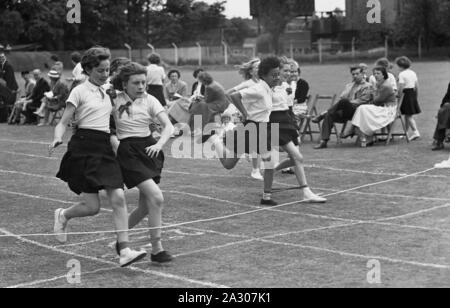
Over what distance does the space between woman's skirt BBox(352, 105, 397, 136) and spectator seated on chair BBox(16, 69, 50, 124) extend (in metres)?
11.0

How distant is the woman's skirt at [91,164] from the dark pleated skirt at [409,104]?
34.3 feet

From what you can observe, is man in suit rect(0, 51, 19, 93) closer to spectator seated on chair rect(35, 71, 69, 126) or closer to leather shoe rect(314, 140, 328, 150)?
spectator seated on chair rect(35, 71, 69, 126)

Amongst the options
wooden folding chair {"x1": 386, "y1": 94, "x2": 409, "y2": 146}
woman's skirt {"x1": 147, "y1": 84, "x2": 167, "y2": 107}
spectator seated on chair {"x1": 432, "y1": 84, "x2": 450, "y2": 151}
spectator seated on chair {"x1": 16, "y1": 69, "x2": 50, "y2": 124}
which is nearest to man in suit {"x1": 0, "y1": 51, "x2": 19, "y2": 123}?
spectator seated on chair {"x1": 16, "y1": 69, "x2": 50, "y2": 124}

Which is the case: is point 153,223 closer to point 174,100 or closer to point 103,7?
point 174,100

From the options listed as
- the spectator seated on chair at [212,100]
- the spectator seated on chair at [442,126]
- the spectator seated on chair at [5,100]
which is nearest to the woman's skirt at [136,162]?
the spectator seated on chair at [442,126]

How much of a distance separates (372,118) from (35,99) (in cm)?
A: 1144

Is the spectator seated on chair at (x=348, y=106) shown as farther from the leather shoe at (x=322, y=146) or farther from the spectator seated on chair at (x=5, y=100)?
the spectator seated on chair at (x=5, y=100)

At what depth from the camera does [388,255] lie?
23.7 feet

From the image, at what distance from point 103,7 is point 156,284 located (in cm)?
7049

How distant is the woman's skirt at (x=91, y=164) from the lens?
7.05m

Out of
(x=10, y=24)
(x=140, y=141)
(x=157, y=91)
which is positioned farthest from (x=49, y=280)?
(x=10, y=24)

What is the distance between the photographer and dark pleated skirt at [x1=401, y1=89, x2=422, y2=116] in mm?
16547

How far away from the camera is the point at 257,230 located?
8.55 metres

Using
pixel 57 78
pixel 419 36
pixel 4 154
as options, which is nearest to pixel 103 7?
pixel 419 36
